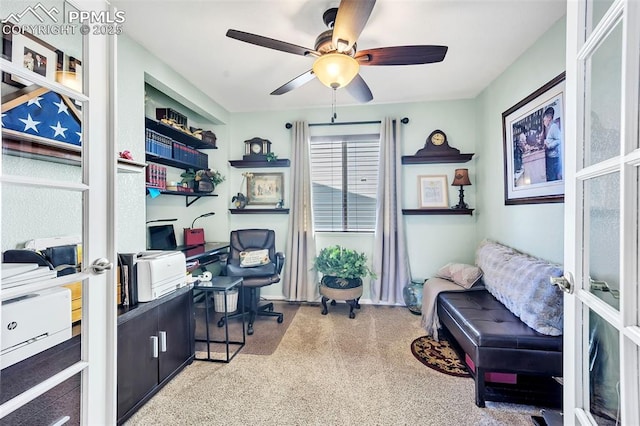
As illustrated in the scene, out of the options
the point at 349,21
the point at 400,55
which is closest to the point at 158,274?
the point at 349,21

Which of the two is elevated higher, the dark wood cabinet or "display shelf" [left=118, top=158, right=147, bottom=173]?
"display shelf" [left=118, top=158, right=147, bottom=173]

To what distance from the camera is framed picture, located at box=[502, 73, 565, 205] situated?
2.02 metres

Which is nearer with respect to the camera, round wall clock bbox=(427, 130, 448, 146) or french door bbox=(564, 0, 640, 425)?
french door bbox=(564, 0, 640, 425)

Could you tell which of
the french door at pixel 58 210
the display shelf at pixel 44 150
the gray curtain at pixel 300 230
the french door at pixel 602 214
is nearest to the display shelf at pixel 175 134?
the gray curtain at pixel 300 230

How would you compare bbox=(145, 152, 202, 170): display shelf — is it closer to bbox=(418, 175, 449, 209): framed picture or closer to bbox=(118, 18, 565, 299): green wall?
bbox=(118, 18, 565, 299): green wall

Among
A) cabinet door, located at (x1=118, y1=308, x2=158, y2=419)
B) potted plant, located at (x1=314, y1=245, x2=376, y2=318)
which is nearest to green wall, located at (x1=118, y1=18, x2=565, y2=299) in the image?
potted plant, located at (x1=314, y1=245, x2=376, y2=318)

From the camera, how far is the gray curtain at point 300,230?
3.58m

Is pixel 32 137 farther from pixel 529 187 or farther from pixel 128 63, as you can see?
pixel 529 187

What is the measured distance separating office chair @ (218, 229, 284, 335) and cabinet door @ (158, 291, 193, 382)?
0.70 metres

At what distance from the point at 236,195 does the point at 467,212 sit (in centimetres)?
300

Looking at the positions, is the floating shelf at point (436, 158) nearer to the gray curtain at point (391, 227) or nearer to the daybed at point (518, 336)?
the gray curtain at point (391, 227)

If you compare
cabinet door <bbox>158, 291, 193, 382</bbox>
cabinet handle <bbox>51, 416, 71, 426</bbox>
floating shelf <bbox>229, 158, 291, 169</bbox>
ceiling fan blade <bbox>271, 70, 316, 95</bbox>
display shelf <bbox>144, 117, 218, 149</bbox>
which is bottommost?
cabinet door <bbox>158, 291, 193, 382</bbox>

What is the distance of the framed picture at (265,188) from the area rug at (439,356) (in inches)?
93.2

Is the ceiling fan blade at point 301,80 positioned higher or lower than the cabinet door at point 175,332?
higher
